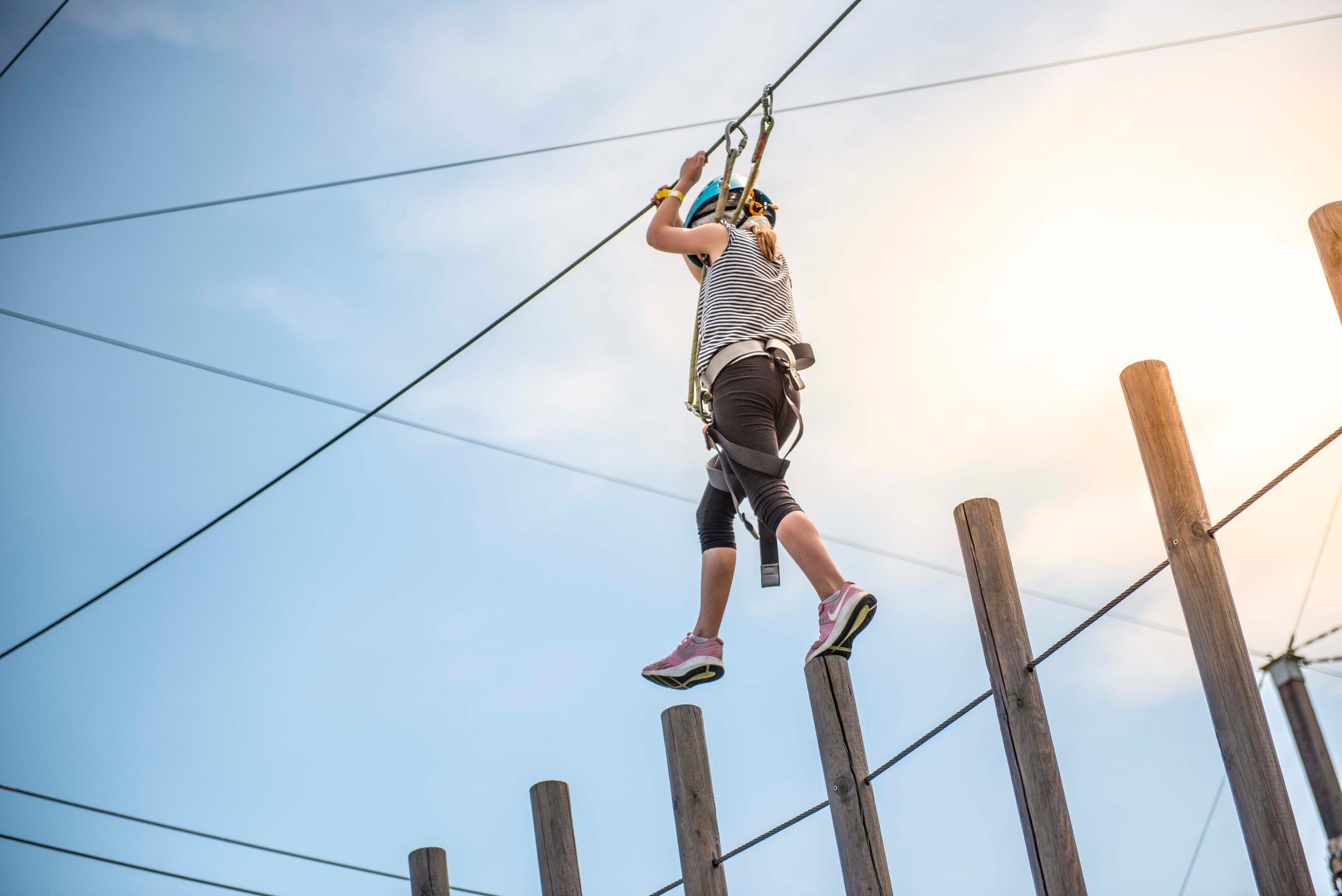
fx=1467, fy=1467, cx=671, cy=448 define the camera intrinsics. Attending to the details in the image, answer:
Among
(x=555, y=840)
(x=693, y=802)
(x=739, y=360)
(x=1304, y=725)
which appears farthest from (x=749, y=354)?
(x=1304, y=725)

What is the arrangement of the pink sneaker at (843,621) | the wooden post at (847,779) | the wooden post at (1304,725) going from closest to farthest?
the wooden post at (847,779)
the pink sneaker at (843,621)
the wooden post at (1304,725)

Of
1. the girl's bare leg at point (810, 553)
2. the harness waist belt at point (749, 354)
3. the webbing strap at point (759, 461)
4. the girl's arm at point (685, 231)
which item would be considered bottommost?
the girl's bare leg at point (810, 553)

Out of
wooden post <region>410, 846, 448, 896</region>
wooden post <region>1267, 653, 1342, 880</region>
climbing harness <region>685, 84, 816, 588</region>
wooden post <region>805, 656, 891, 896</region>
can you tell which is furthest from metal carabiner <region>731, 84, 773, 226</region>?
wooden post <region>1267, 653, 1342, 880</region>

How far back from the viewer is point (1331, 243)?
2551 mm

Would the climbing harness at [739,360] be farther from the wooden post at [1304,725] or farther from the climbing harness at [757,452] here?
the wooden post at [1304,725]

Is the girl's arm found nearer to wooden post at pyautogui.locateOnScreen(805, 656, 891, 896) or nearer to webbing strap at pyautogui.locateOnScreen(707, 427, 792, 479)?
webbing strap at pyautogui.locateOnScreen(707, 427, 792, 479)

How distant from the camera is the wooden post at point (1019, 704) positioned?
2.68 metres

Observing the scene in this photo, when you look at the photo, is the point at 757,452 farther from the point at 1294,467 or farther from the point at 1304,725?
the point at 1304,725

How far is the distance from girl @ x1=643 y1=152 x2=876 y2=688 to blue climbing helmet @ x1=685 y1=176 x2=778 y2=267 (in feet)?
0.22

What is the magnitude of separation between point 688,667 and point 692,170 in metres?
1.30

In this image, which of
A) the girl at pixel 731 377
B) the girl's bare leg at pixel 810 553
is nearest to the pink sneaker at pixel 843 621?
the girl's bare leg at pixel 810 553

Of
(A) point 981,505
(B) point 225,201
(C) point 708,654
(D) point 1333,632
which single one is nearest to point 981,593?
(A) point 981,505

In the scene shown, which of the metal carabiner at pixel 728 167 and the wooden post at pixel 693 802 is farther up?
the metal carabiner at pixel 728 167

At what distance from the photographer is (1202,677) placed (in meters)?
2.54
